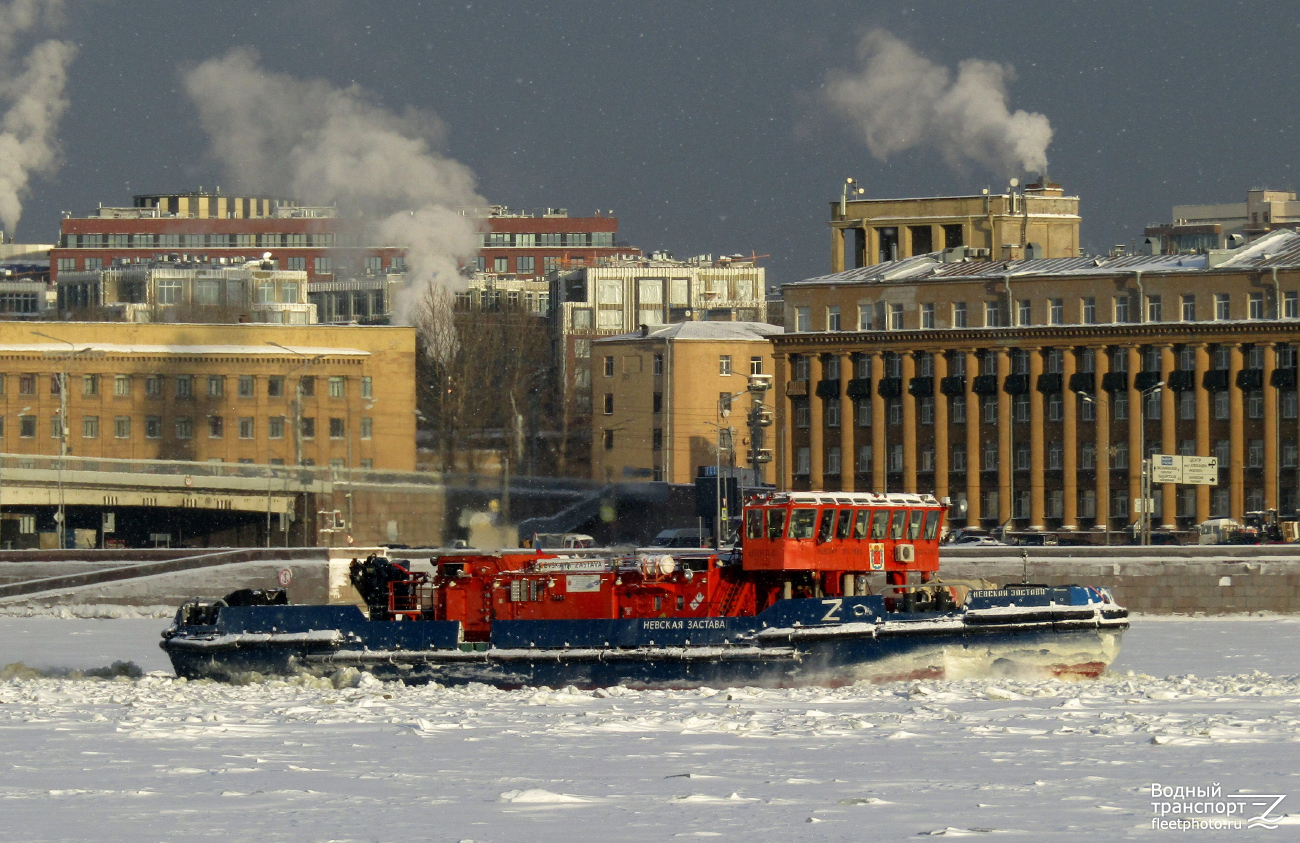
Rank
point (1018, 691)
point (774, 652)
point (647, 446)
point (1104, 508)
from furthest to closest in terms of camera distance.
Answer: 1. point (647, 446)
2. point (1104, 508)
3. point (774, 652)
4. point (1018, 691)

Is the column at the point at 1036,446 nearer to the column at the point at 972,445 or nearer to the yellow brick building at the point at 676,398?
the column at the point at 972,445

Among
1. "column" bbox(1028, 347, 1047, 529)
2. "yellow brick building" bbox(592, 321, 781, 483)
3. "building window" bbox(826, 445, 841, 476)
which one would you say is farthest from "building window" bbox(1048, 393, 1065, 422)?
"yellow brick building" bbox(592, 321, 781, 483)

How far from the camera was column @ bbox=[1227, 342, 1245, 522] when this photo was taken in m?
97.4

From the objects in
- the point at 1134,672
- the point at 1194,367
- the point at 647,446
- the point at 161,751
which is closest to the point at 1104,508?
the point at 1194,367

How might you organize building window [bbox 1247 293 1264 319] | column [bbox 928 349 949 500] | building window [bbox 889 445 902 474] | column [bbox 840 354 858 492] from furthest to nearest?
column [bbox 840 354 858 492]
building window [bbox 889 445 902 474]
column [bbox 928 349 949 500]
building window [bbox 1247 293 1264 319]

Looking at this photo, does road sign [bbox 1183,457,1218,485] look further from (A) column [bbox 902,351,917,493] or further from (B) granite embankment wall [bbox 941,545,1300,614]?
(B) granite embankment wall [bbox 941,545,1300,614]

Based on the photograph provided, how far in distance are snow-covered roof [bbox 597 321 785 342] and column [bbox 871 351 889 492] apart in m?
26.8

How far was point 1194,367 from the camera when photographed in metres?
99.9

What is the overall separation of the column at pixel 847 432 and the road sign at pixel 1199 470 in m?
19.3

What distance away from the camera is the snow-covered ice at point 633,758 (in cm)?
2344

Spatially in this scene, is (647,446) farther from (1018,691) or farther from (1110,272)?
(1018,691)

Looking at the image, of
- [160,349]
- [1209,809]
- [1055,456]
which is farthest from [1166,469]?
[1209,809]

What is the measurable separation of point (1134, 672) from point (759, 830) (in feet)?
71.6

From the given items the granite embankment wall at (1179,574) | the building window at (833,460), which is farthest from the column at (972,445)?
the granite embankment wall at (1179,574)
